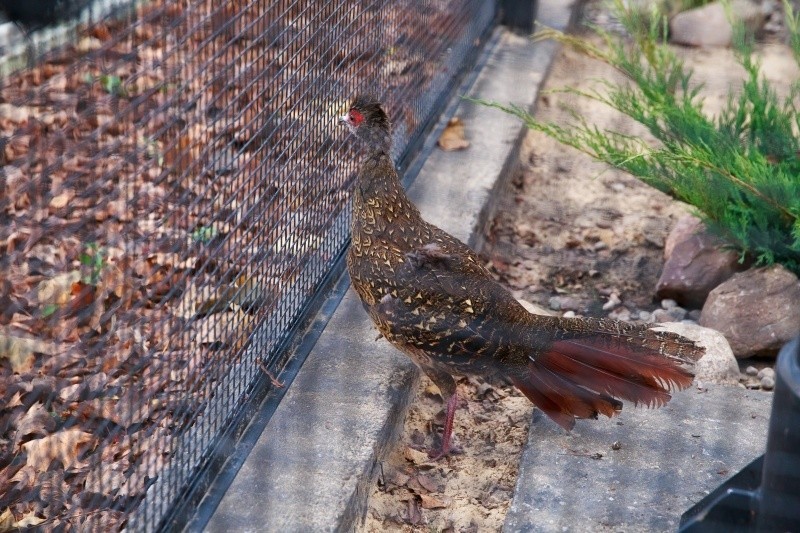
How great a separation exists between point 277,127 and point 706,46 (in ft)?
16.8

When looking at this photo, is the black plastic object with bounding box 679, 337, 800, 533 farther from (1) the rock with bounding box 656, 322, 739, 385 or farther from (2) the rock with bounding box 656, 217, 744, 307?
(2) the rock with bounding box 656, 217, 744, 307

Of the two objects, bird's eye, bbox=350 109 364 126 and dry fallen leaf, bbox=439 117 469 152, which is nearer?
bird's eye, bbox=350 109 364 126

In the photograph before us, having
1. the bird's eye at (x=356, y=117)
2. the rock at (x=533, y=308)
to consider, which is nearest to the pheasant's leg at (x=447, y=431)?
the rock at (x=533, y=308)

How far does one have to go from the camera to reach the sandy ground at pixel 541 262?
10.9 feet

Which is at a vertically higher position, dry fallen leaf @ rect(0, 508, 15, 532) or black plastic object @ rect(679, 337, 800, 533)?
black plastic object @ rect(679, 337, 800, 533)

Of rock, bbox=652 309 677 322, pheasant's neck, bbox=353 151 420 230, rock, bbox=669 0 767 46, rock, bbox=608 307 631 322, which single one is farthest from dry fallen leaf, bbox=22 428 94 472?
rock, bbox=669 0 767 46

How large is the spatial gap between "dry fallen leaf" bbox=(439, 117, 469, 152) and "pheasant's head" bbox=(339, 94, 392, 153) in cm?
158

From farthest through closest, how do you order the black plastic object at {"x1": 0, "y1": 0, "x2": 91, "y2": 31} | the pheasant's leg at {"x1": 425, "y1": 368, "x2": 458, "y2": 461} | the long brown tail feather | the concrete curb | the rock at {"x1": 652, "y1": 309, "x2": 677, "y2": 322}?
the rock at {"x1": 652, "y1": 309, "x2": 677, "y2": 322}
the pheasant's leg at {"x1": 425, "y1": 368, "x2": 458, "y2": 461}
the long brown tail feather
the concrete curb
the black plastic object at {"x1": 0, "y1": 0, "x2": 91, "y2": 31}

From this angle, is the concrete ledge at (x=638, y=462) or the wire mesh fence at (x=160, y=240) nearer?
the wire mesh fence at (x=160, y=240)

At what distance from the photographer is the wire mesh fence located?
250 cm

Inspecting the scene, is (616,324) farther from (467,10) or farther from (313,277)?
(467,10)

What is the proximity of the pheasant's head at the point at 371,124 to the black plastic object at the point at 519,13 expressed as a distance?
347cm

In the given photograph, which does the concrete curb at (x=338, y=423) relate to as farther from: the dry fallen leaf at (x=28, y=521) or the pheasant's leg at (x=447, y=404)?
the dry fallen leaf at (x=28, y=521)

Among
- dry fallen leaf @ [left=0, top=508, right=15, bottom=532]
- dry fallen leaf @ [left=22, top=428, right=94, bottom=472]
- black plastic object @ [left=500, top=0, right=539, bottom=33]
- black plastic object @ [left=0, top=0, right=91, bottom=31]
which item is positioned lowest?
dry fallen leaf @ [left=0, top=508, right=15, bottom=532]
